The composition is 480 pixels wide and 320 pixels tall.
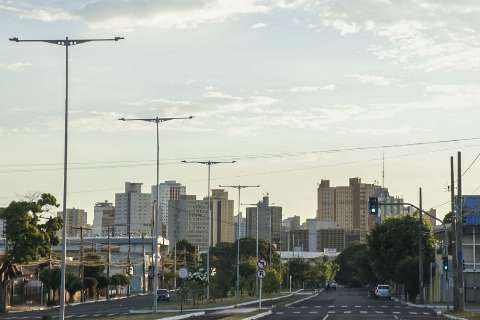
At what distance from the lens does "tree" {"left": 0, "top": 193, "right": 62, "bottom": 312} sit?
78.4 metres

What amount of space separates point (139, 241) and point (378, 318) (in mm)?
137189

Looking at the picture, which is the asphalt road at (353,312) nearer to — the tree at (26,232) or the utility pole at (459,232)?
the utility pole at (459,232)

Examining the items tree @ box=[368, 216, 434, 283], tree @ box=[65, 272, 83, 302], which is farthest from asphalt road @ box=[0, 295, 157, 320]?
tree @ box=[368, 216, 434, 283]

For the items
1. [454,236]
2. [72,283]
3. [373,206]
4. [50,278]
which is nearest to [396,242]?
[72,283]

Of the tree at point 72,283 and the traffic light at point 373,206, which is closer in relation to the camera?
the traffic light at point 373,206

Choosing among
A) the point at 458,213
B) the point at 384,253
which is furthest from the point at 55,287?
the point at 458,213

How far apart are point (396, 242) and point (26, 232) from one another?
44939 millimetres

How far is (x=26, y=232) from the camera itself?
78688mm

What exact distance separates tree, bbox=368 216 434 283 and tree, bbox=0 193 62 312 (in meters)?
41.1

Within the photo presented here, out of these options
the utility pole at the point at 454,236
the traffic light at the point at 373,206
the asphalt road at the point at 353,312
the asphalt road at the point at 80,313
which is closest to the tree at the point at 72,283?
the asphalt road at the point at 80,313

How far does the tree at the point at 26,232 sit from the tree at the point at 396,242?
41.1m

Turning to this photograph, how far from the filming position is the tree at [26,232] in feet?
257

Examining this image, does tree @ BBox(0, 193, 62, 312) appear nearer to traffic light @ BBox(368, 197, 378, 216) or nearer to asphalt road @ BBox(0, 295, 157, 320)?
asphalt road @ BBox(0, 295, 157, 320)

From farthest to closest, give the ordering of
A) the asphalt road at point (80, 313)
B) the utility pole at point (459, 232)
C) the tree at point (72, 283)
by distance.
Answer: the tree at point (72, 283) < the asphalt road at point (80, 313) < the utility pole at point (459, 232)
